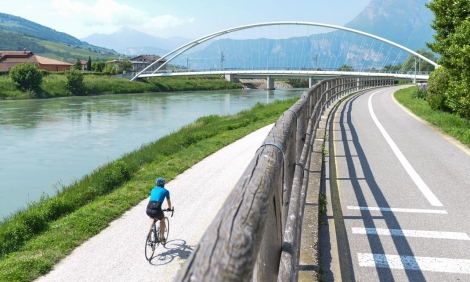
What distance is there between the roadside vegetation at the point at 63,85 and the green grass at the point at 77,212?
4858cm

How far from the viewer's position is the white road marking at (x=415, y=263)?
14.9 ft

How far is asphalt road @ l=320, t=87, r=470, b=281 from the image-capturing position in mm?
4609

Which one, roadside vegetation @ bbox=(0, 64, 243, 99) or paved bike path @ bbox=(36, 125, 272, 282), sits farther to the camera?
roadside vegetation @ bbox=(0, 64, 243, 99)

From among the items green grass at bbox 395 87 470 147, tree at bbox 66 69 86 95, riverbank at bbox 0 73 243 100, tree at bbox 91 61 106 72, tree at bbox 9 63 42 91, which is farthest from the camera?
tree at bbox 91 61 106 72

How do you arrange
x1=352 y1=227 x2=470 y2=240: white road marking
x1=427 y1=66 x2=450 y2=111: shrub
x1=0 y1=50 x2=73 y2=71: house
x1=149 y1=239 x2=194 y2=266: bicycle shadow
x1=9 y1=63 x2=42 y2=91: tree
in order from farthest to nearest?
x1=0 y1=50 x2=73 y2=71: house, x1=9 y1=63 x2=42 y2=91: tree, x1=427 y1=66 x2=450 y2=111: shrub, x1=149 y1=239 x2=194 y2=266: bicycle shadow, x1=352 y1=227 x2=470 y2=240: white road marking

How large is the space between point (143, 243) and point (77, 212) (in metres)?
2.61

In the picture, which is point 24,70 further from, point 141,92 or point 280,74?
point 280,74

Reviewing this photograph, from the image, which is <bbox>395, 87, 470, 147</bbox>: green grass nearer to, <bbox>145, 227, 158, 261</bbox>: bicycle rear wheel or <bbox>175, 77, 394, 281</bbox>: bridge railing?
<bbox>145, 227, 158, 261</bbox>: bicycle rear wheel

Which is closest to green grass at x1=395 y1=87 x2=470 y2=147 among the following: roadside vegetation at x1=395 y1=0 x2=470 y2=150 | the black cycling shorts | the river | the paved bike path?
roadside vegetation at x1=395 y1=0 x2=470 y2=150

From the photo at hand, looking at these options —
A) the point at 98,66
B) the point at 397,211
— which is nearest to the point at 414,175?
the point at 397,211

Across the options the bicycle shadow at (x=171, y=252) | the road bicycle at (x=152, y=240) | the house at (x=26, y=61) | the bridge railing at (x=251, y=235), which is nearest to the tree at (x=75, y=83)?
the house at (x=26, y=61)

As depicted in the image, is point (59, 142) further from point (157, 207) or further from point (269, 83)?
point (269, 83)

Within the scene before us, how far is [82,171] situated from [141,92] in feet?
217

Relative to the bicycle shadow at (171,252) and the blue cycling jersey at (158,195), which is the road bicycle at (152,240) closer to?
the bicycle shadow at (171,252)
